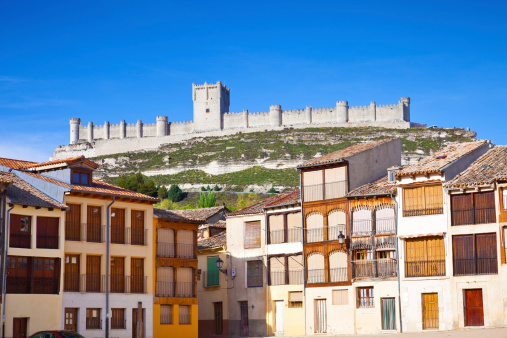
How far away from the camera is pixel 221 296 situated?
5650 cm

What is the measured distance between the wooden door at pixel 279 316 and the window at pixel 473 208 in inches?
537

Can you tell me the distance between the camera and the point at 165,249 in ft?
168

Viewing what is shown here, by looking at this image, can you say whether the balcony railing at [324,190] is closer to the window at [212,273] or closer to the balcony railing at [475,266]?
the window at [212,273]

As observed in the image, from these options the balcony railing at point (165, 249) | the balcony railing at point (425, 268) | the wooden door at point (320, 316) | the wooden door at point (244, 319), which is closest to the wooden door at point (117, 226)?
the balcony railing at point (165, 249)

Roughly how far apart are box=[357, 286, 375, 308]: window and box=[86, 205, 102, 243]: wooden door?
1474 centimetres

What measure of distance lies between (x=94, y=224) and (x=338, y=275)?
14.3 meters

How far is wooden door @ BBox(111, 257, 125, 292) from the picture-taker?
47700mm

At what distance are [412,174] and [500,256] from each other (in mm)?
6619

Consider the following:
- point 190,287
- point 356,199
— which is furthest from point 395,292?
point 190,287

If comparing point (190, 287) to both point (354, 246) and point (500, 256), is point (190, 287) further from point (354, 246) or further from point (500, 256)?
point (500, 256)

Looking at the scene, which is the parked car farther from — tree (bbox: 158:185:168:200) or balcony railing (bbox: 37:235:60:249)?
tree (bbox: 158:185:168:200)

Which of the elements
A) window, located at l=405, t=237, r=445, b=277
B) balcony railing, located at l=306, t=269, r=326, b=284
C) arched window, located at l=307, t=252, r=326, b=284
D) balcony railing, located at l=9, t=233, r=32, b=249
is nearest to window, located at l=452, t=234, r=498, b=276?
window, located at l=405, t=237, r=445, b=277

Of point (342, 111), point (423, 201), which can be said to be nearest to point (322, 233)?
point (423, 201)

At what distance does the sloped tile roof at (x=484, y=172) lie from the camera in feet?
143
